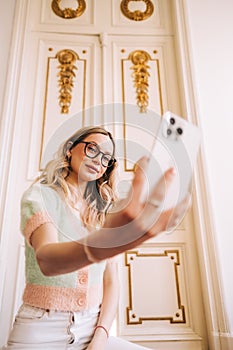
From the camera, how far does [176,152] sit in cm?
57

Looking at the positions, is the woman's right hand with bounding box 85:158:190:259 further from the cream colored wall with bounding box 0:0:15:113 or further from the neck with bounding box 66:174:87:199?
the cream colored wall with bounding box 0:0:15:113

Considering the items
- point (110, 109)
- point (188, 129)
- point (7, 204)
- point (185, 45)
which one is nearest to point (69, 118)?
point (110, 109)

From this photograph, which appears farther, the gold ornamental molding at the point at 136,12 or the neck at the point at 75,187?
the gold ornamental molding at the point at 136,12

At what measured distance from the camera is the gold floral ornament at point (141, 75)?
201 centimetres

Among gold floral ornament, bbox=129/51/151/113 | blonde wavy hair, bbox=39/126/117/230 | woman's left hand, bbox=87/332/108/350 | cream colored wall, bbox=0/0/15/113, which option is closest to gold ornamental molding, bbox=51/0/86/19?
cream colored wall, bbox=0/0/15/113

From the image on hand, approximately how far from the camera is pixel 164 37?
7.29 feet

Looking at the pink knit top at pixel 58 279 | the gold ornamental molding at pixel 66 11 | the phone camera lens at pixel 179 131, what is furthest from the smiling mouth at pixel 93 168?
the gold ornamental molding at pixel 66 11

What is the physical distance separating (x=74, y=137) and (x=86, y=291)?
1.61 ft

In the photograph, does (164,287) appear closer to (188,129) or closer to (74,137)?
(74,137)

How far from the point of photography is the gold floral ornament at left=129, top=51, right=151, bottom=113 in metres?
2.01

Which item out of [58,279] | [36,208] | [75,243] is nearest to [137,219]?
[75,243]

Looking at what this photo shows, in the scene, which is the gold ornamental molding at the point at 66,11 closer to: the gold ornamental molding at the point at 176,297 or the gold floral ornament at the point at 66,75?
the gold floral ornament at the point at 66,75

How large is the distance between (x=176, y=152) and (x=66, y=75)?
1641 mm

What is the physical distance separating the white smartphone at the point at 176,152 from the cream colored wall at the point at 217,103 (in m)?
1.12
